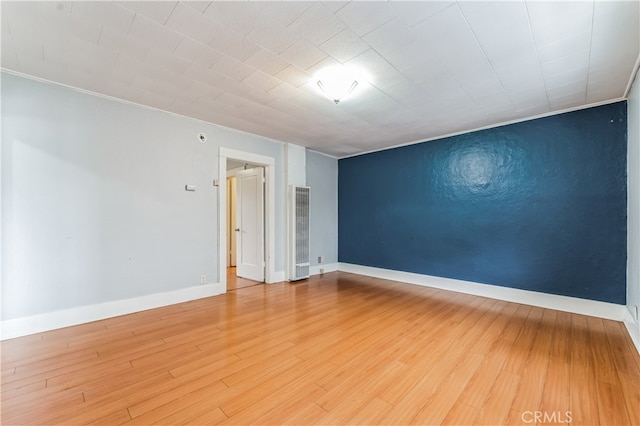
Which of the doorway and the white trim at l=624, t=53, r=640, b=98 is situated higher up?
the white trim at l=624, t=53, r=640, b=98

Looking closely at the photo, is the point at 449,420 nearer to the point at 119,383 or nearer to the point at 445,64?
the point at 119,383

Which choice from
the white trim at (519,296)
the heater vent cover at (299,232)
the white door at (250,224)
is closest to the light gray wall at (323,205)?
the heater vent cover at (299,232)

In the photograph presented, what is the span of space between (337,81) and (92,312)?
384cm

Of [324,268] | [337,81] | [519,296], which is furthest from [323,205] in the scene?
[519,296]

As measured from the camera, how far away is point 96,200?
325 cm

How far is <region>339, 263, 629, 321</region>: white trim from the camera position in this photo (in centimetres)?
334

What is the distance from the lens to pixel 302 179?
5613mm

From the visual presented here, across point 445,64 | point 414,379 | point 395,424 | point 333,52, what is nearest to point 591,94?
point 445,64

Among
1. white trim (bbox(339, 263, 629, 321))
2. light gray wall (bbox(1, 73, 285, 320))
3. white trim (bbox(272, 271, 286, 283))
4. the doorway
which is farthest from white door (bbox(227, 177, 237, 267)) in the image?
white trim (bbox(339, 263, 629, 321))

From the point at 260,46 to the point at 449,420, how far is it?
3.06m

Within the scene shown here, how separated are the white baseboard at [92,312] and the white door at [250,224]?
4.10ft

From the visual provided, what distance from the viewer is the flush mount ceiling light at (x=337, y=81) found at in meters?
2.70

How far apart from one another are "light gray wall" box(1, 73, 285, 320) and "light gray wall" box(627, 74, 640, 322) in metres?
5.06

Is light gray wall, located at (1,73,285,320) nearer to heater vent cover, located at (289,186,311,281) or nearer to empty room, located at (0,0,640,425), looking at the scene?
empty room, located at (0,0,640,425)
